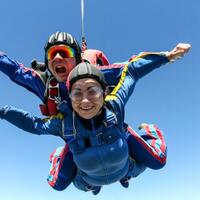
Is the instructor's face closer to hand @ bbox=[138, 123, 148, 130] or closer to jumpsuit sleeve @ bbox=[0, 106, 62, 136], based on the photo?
jumpsuit sleeve @ bbox=[0, 106, 62, 136]

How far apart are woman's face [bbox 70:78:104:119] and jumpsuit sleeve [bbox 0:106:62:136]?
356 mm

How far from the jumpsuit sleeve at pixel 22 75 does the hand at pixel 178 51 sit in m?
1.50

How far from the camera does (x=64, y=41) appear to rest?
409cm

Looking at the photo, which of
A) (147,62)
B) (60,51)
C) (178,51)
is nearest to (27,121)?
(60,51)

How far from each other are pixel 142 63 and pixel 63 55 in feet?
2.80

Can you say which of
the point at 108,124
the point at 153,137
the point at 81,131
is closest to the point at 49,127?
the point at 81,131

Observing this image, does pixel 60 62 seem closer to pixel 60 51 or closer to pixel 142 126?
pixel 60 51

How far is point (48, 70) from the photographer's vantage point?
420 cm

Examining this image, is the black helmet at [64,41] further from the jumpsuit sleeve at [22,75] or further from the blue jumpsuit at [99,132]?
Result: the blue jumpsuit at [99,132]

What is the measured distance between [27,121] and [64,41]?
955 millimetres

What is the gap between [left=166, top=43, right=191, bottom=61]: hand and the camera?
381 centimetres

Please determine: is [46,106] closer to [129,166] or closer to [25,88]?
[25,88]

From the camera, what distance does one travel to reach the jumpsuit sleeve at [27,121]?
3859 millimetres

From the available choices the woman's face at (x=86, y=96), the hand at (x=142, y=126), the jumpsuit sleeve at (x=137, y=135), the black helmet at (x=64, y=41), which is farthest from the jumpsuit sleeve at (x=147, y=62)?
the hand at (x=142, y=126)
